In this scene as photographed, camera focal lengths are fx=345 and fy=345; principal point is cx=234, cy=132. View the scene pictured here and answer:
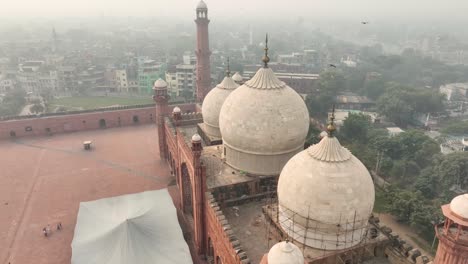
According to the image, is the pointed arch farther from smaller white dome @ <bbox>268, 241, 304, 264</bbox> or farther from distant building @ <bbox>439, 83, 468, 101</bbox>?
distant building @ <bbox>439, 83, 468, 101</bbox>

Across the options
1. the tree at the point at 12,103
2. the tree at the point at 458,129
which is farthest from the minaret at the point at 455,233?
the tree at the point at 12,103

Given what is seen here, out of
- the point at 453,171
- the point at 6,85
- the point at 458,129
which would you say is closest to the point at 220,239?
the point at 453,171

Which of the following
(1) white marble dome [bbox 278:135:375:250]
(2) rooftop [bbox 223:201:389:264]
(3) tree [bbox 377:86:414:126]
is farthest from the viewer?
(3) tree [bbox 377:86:414:126]

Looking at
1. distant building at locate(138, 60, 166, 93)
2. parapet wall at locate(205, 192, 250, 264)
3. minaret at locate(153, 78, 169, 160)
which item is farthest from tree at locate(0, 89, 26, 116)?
parapet wall at locate(205, 192, 250, 264)

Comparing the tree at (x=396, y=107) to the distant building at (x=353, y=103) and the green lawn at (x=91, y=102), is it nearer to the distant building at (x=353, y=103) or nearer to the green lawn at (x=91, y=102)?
the distant building at (x=353, y=103)

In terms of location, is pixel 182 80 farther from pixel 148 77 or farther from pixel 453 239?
pixel 453 239
